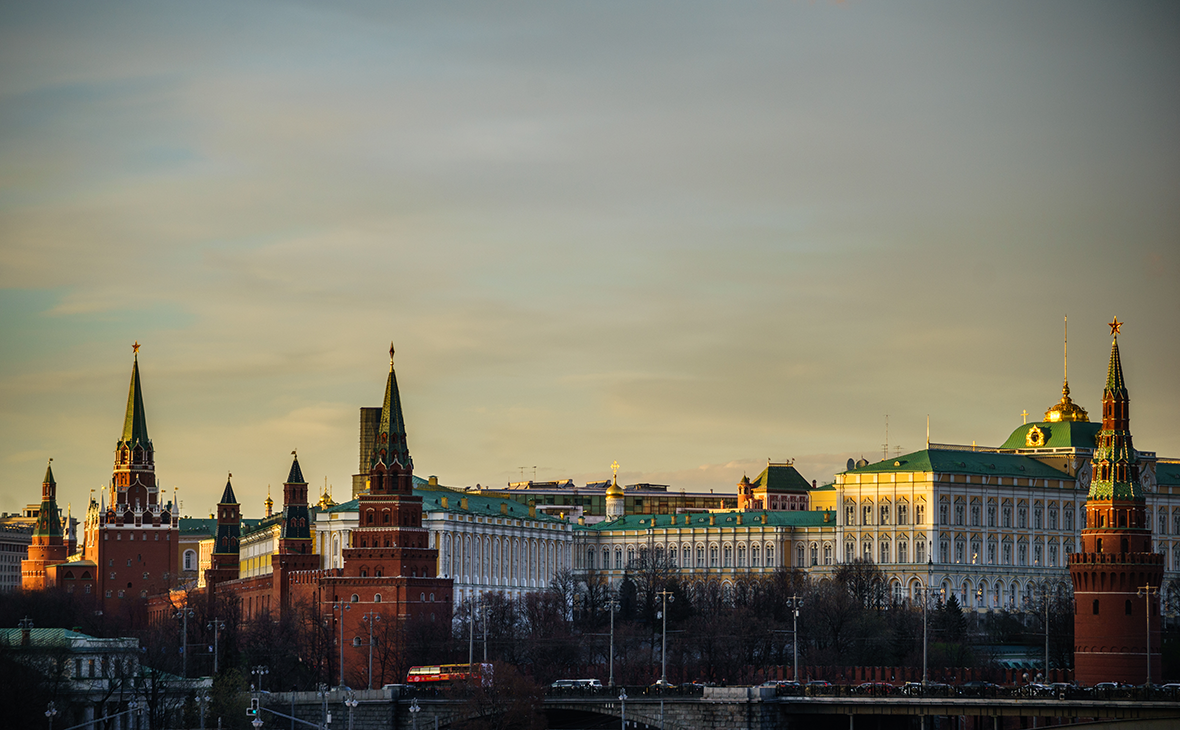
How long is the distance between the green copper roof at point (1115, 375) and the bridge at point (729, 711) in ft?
109

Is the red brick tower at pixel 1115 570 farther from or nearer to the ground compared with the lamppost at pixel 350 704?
farther from the ground

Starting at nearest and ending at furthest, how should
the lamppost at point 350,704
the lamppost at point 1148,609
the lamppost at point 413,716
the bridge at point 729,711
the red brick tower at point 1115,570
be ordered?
the bridge at point 729,711 → the lamppost at point 350,704 → the lamppost at point 413,716 → the lamppost at point 1148,609 → the red brick tower at point 1115,570

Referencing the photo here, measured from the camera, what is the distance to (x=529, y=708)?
527ft

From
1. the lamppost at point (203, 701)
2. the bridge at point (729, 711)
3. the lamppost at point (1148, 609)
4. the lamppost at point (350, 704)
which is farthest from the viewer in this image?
the lamppost at point (1148, 609)

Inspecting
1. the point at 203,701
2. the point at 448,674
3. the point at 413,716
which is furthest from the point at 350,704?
the point at 448,674

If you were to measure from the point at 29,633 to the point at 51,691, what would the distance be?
24.7 meters

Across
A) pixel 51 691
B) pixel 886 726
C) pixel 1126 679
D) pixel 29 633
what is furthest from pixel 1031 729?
pixel 29 633

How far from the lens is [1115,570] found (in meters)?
190

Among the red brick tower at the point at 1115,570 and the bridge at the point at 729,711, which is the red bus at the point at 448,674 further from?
the red brick tower at the point at 1115,570

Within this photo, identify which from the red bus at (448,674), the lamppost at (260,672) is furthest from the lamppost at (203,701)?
the red bus at (448,674)

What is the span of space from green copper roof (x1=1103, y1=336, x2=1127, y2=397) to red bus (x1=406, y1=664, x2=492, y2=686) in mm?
58432

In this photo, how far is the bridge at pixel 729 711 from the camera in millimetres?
147250

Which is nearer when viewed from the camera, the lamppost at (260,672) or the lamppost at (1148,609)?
the lamppost at (1148,609)

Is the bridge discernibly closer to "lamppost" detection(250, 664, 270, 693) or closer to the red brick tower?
"lamppost" detection(250, 664, 270, 693)
